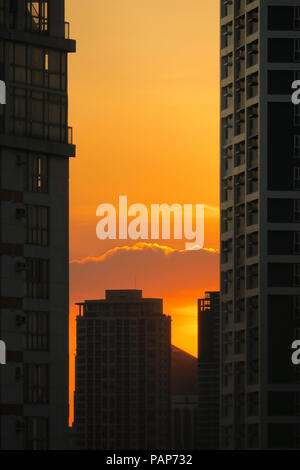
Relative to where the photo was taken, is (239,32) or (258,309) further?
(239,32)

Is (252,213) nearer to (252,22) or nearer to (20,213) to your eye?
(252,22)

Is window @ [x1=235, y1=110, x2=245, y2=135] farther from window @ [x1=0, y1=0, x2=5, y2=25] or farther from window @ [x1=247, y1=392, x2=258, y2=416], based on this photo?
window @ [x1=0, y1=0, x2=5, y2=25]

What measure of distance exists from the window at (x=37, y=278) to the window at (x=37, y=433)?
372 inches

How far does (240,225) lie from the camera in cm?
18288

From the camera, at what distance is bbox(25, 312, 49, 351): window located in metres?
119

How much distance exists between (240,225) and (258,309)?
13.7 metres

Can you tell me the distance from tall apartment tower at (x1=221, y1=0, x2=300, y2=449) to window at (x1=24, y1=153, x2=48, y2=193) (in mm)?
53945

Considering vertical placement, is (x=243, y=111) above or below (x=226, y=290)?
above

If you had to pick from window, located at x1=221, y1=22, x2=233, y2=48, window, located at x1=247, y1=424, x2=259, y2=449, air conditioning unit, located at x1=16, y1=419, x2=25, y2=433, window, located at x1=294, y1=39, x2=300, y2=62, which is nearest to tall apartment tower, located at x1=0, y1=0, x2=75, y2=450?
air conditioning unit, located at x1=16, y1=419, x2=25, y2=433
